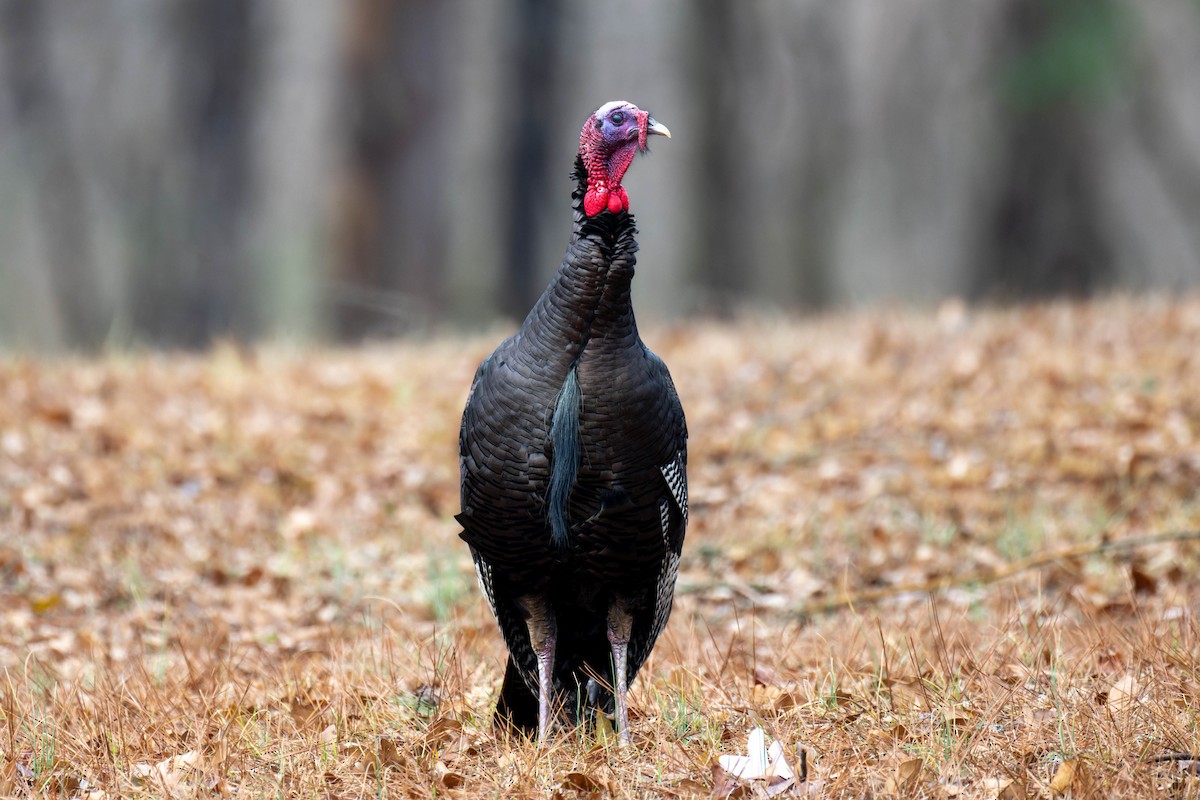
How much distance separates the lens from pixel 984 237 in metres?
18.7

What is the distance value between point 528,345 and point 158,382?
629cm

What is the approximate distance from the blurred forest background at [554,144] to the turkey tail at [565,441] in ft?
27.4

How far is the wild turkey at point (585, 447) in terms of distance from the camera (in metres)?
3.38

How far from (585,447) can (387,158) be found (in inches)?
432

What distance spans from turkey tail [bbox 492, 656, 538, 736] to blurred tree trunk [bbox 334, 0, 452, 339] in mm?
9858

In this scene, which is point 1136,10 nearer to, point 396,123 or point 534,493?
point 396,123

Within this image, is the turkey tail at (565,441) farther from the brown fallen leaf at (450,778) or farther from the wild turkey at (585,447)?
the brown fallen leaf at (450,778)

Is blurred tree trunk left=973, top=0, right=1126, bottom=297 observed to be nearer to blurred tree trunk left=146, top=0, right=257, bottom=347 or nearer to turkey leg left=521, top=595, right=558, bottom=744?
blurred tree trunk left=146, top=0, right=257, bottom=347

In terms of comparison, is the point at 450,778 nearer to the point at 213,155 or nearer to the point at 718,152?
the point at 213,155

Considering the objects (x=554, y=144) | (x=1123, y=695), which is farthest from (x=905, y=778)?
(x=554, y=144)

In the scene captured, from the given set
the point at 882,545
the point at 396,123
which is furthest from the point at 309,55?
the point at 882,545

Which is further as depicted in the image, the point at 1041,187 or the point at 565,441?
the point at 1041,187

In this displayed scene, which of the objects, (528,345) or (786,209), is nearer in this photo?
(528,345)

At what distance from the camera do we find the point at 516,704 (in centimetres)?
384
